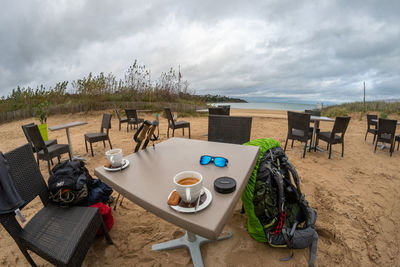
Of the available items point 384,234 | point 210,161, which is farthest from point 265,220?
point 384,234

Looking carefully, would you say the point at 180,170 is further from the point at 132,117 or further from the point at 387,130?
the point at 132,117

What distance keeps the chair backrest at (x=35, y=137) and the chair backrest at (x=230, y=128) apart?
8.71 feet

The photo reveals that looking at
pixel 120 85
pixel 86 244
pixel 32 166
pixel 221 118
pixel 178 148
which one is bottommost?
pixel 86 244

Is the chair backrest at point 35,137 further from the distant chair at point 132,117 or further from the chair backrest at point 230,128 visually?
the distant chair at point 132,117

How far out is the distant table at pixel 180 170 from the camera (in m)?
0.71

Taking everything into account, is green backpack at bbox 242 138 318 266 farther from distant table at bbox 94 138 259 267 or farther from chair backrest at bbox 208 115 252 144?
chair backrest at bbox 208 115 252 144

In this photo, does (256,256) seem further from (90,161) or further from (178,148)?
(90,161)

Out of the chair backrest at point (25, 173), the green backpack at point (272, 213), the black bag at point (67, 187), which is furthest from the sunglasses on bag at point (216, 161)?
the chair backrest at point (25, 173)

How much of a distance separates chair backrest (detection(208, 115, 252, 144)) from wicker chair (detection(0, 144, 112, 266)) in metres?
1.74

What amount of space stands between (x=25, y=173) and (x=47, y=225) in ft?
1.40

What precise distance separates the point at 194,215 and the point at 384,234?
7.07ft

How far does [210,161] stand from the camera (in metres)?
1.25

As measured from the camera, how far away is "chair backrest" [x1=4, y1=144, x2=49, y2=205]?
4.25 feet

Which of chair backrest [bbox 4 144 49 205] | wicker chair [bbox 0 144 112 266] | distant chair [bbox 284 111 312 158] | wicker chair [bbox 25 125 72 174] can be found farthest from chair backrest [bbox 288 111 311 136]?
wicker chair [bbox 25 125 72 174]
